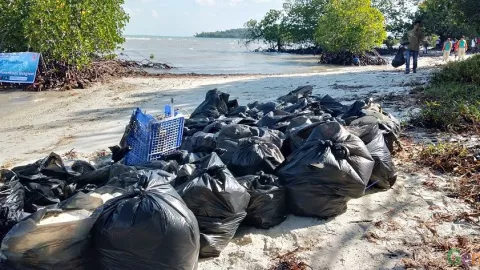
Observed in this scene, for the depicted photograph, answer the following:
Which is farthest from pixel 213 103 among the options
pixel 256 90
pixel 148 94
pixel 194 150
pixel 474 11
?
pixel 474 11

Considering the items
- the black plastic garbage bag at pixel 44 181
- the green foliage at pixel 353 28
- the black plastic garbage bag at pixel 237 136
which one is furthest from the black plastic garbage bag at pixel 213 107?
the green foliage at pixel 353 28

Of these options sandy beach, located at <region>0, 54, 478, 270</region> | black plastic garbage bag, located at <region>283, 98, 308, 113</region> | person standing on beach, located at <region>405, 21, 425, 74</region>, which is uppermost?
person standing on beach, located at <region>405, 21, 425, 74</region>

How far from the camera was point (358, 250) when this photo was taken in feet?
8.98

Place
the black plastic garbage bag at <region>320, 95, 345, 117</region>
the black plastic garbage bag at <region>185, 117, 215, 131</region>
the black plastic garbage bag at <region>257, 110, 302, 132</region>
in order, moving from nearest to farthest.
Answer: the black plastic garbage bag at <region>257, 110, 302, 132</region>, the black plastic garbage bag at <region>185, 117, 215, 131</region>, the black plastic garbage bag at <region>320, 95, 345, 117</region>

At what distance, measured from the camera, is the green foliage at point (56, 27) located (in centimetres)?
1091

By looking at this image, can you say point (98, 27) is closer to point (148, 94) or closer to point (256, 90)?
point (148, 94)

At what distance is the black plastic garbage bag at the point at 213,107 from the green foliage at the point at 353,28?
17338 mm

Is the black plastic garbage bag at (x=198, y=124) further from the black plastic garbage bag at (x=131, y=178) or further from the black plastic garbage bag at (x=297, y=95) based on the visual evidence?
the black plastic garbage bag at (x=131, y=178)

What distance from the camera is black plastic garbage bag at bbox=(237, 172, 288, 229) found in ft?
9.73

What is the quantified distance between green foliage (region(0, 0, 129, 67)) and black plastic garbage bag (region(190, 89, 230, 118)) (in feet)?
23.9

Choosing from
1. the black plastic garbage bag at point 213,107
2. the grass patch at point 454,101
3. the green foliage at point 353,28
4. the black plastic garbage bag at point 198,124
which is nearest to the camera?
the black plastic garbage bag at point 198,124

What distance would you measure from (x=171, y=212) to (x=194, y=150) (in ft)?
6.19

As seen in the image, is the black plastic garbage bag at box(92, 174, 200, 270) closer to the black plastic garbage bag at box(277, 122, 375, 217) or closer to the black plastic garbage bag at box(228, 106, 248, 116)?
the black plastic garbage bag at box(277, 122, 375, 217)

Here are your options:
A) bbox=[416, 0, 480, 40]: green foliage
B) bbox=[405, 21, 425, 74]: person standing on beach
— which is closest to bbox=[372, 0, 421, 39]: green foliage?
bbox=[416, 0, 480, 40]: green foliage
